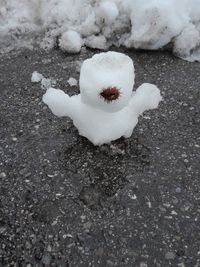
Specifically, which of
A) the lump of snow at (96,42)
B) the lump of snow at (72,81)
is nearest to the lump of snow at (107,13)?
the lump of snow at (96,42)

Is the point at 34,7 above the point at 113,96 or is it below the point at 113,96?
below

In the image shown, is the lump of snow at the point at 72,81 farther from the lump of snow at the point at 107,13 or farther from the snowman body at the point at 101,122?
the lump of snow at the point at 107,13

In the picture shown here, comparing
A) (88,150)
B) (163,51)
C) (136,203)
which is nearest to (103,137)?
(88,150)

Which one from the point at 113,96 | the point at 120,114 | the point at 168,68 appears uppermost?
the point at 113,96

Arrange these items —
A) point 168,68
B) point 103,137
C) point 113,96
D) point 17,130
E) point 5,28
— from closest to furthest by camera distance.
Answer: point 113,96, point 103,137, point 17,130, point 168,68, point 5,28

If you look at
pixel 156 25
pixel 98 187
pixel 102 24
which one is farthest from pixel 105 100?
pixel 102 24

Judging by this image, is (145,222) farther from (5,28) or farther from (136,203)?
(5,28)

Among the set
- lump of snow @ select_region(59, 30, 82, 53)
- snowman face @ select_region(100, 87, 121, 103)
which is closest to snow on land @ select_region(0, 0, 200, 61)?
lump of snow @ select_region(59, 30, 82, 53)
